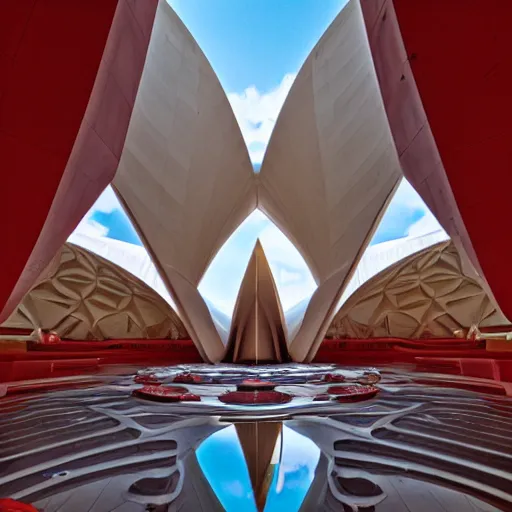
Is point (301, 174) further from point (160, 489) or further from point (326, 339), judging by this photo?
point (160, 489)

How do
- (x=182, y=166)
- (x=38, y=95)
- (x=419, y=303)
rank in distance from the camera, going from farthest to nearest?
(x=419, y=303)
(x=182, y=166)
(x=38, y=95)

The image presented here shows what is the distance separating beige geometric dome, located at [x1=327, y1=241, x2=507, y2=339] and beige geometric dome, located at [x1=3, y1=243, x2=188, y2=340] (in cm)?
632

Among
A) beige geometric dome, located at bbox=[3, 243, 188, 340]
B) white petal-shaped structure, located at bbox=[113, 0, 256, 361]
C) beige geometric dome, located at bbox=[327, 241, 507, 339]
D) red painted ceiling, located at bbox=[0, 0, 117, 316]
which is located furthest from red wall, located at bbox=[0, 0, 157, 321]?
beige geometric dome, located at bbox=[327, 241, 507, 339]

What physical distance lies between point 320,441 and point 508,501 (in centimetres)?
85

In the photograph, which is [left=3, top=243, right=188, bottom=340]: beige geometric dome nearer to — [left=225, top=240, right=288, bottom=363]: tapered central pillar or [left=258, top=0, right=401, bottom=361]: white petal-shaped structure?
[left=225, top=240, right=288, bottom=363]: tapered central pillar

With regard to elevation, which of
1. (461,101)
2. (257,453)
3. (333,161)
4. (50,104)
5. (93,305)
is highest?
(333,161)

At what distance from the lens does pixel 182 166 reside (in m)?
8.62

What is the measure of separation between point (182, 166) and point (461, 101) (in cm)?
673

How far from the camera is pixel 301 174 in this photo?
9742 millimetres

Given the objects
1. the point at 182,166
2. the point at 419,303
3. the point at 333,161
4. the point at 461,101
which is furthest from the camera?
the point at 419,303

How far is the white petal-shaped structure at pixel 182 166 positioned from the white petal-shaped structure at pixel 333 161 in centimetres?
162

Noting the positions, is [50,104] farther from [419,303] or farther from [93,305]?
[419,303]

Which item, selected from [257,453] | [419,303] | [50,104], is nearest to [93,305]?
[50,104]

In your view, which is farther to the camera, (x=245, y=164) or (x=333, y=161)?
(x=245, y=164)
